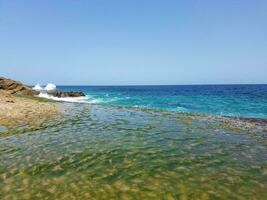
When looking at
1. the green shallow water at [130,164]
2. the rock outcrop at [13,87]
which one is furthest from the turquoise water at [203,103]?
the green shallow water at [130,164]

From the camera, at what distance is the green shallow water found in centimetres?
1026

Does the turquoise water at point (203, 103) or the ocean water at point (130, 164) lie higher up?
the ocean water at point (130, 164)

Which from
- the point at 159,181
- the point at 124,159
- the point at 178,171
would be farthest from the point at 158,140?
the point at 159,181

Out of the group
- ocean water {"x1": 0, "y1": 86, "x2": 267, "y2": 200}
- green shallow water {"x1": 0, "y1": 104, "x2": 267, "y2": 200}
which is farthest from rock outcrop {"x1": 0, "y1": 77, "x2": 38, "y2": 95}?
green shallow water {"x1": 0, "y1": 104, "x2": 267, "y2": 200}

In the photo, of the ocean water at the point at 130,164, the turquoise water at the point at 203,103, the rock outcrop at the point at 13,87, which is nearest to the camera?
the ocean water at the point at 130,164

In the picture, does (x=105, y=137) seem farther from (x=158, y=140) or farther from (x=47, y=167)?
(x=47, y=167)

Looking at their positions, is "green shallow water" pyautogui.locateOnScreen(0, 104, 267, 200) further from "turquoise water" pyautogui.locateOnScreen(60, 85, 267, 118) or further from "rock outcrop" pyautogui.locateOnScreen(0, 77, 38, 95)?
"rock outcrop" pyautogui.locateOnScreen(0, 77, 38, 95)

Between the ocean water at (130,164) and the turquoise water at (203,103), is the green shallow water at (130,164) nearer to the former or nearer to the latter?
the ocean water at (130,164)

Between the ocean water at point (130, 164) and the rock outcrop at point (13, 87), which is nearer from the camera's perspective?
the ocean water at point (130, 164)

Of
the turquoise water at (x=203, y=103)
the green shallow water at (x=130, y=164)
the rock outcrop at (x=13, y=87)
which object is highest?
the rock outcrop at (x=13, y=87)

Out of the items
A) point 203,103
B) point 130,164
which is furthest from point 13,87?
point 130,164

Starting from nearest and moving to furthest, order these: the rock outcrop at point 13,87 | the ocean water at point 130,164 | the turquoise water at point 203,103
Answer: the ocean water at point 130,164
the turquoise water at point 203,103
the rock outcrop at point 13,87

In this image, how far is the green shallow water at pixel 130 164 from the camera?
10.3 m

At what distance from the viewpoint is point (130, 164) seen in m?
13.3
